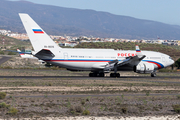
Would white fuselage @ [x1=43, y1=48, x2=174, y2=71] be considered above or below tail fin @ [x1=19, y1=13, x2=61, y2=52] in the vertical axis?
below

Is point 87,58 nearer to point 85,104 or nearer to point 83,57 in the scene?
point 83,57

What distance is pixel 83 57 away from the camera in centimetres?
3984

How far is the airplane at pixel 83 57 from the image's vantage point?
124ft

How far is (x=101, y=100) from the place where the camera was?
21469mm

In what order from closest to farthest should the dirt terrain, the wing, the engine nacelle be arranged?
the dirt terrain < the wing < the engine nacelle

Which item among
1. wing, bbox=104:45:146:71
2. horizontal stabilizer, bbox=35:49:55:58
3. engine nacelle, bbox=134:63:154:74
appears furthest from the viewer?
engine nacelle, bbox=134:63:154:74

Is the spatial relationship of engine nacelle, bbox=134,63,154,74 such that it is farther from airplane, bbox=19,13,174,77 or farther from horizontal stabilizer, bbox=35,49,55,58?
horizontal stabilizer, bbox=35,49,55,58


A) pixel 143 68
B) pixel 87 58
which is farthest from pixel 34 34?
pixel 143 68

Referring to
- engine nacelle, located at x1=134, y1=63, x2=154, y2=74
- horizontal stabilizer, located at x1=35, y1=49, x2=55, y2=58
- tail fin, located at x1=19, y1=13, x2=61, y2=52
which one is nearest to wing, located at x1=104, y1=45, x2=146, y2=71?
engine nacelle, located at x1=134, y1=63, x2=154, y2=74

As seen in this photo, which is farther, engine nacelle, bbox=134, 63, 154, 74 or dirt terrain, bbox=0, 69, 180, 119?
engine nacelle, bbox=134, 63, 154, 74

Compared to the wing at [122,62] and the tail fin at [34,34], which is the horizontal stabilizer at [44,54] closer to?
the tail fin at [34,34]

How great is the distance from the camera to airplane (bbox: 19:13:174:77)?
124ft

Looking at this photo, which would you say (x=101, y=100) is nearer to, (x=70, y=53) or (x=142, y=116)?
(x=142, y=116)

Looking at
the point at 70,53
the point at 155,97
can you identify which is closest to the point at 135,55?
the point at 70,53
